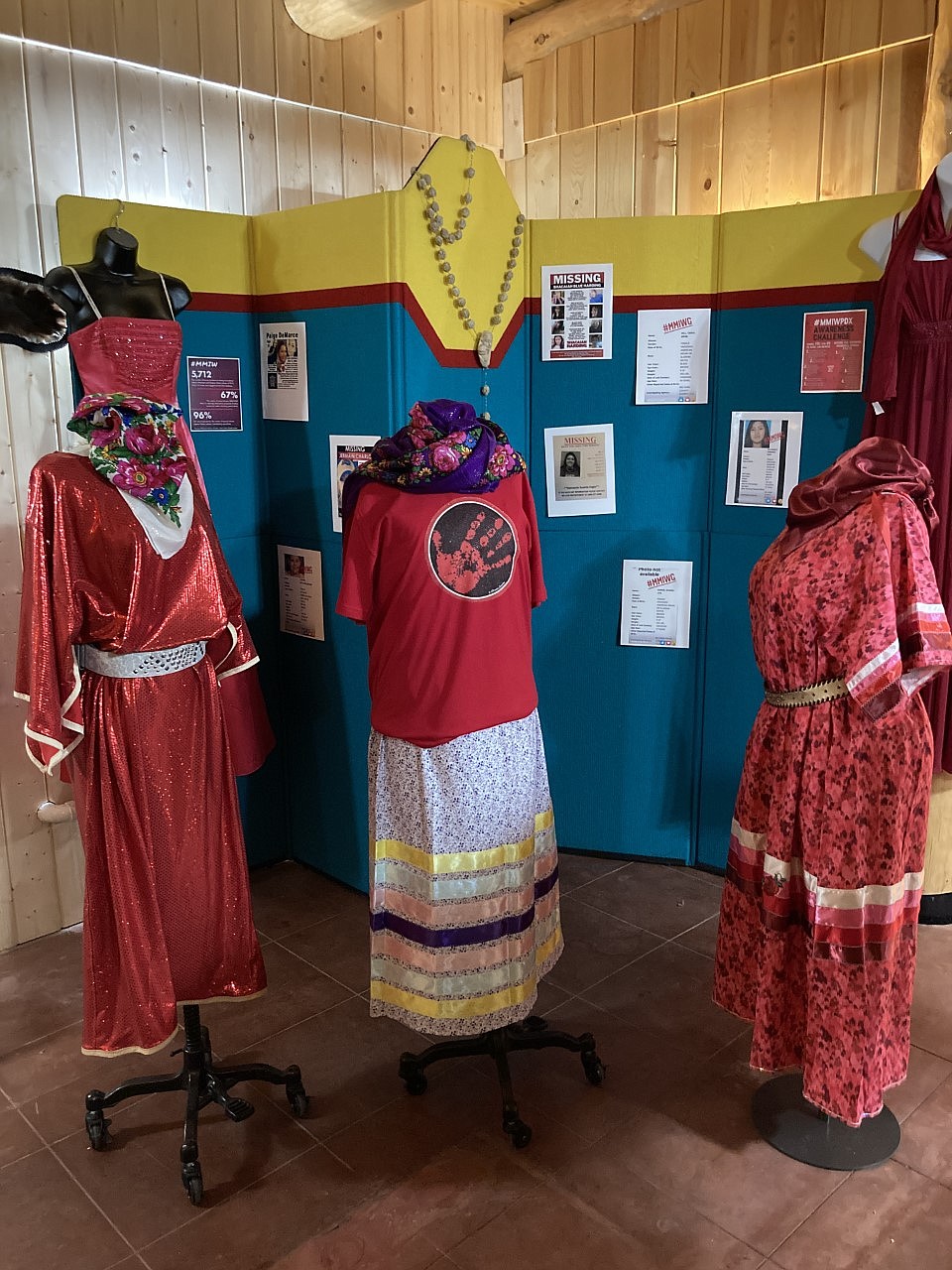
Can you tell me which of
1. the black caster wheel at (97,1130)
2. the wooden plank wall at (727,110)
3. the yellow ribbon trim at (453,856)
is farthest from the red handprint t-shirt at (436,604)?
the wooden plank wall at (727,110)

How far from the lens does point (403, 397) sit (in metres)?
2.95

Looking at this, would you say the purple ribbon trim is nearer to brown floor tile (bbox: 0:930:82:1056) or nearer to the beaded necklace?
brown floor tile (bbox: 0:930:82:1056)

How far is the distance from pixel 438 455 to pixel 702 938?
180 cm

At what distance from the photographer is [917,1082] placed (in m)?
2.47

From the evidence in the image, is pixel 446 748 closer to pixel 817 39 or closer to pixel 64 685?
pixel 64 685

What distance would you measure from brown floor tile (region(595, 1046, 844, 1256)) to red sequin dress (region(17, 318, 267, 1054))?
915 mm

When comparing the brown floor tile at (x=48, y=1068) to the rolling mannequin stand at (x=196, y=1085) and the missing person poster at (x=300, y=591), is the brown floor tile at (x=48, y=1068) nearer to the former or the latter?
the rolling mannequin stand at (x=196, y=1085)

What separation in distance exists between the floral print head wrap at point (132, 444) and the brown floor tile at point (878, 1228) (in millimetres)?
1865

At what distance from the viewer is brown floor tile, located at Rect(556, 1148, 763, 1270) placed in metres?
1.96

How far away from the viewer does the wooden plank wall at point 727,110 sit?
11.3 ft

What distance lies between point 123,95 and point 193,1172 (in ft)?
9.34

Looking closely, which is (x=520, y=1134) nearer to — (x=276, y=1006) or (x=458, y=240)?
(x=276, y=1006)

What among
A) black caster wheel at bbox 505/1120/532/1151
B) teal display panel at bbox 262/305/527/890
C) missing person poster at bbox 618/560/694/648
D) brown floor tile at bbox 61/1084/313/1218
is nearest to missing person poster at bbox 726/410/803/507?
missing person poster at bbox 618/560/694/648

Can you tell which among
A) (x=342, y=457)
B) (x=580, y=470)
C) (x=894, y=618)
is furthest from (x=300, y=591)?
(x=894, y=618)
